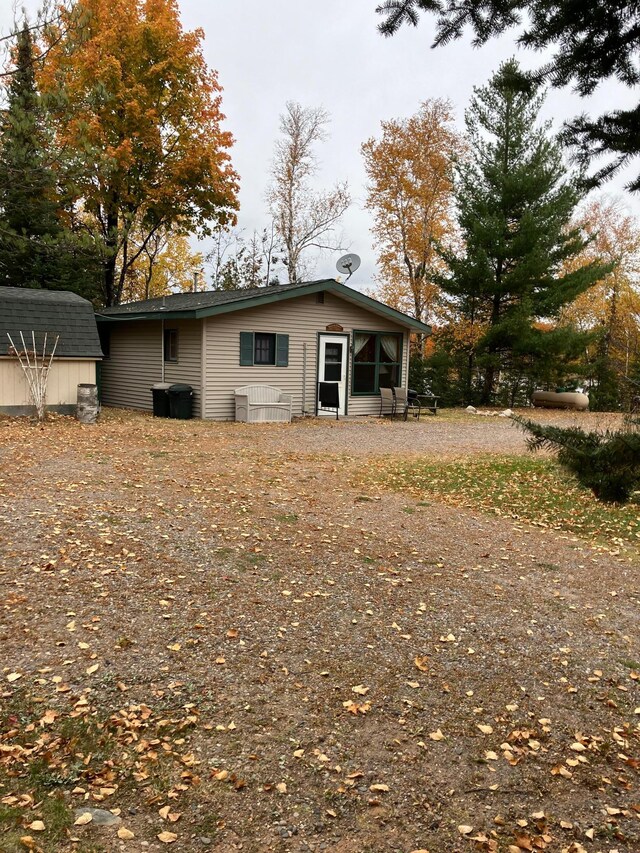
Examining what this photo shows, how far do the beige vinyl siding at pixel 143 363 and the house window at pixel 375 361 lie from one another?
14.7ft

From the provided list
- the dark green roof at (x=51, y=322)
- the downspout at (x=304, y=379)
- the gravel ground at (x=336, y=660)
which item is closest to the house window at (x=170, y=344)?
the dark green roof at (x=51, y=322)

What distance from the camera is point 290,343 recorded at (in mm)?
16141

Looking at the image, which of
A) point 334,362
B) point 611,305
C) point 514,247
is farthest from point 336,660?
point 611,305

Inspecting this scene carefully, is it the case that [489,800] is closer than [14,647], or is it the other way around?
[489,800]

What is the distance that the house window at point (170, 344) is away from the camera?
15766 mm

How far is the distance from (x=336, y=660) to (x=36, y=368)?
449 inches

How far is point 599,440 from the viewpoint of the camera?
3.71 metres

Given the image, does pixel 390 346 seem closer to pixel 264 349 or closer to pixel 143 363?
pixel 264 349

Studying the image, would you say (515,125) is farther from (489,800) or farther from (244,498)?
(489,800)

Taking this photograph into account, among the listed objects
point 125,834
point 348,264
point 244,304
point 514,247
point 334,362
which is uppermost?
point 514,247

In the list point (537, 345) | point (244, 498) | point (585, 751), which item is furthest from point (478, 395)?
point (585, 751)

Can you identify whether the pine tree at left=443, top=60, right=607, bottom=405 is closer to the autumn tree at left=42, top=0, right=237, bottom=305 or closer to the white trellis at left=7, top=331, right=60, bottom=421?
the autumn tree at left=42, top=0, right=237, bottom=305

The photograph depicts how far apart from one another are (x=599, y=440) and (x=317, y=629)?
2.05m

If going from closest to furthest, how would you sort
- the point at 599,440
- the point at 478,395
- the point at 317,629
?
the point at 599,440, the point at 317,629, the point at 478,395
